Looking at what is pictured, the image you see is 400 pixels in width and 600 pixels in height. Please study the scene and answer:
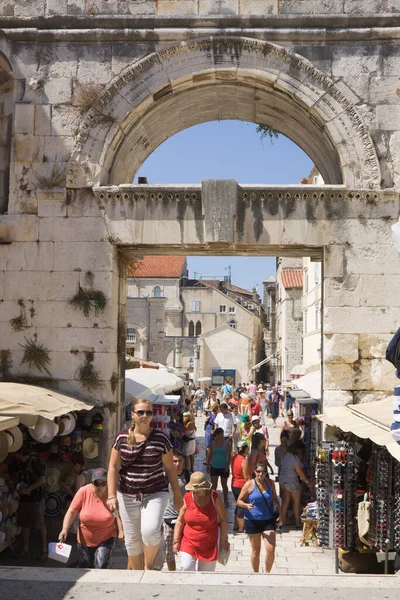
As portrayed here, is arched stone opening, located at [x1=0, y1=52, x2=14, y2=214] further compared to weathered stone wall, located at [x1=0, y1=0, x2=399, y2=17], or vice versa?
arched stone opening, located at [x1=0, y1=52, x2=14, y2=214]

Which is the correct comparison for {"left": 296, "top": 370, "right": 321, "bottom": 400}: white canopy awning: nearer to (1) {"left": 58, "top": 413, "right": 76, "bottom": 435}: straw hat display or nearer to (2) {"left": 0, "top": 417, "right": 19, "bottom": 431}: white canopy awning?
(1) {"left": 58, "top": 413, "right": 76, "bottom": 435}: straw hat display

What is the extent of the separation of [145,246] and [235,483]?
3.51 metres

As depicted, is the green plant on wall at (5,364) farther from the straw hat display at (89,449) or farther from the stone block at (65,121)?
the stone block at (65,121)

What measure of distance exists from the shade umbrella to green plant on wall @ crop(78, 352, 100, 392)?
1674 millimetres

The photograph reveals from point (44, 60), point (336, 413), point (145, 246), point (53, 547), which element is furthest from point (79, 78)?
point (53, 547)

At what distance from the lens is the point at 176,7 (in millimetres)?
10094

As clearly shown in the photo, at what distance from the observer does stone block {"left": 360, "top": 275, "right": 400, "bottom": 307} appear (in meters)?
9.73

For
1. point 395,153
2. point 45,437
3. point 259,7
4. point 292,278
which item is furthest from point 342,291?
point 292,278

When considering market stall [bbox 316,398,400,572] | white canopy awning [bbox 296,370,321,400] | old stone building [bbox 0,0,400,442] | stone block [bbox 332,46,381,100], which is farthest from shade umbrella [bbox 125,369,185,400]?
stone block [bbox 332,46,381,100]

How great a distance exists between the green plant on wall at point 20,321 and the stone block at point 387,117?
17.9 ft

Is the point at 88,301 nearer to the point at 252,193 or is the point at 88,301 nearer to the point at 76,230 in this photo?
the point at 76,230

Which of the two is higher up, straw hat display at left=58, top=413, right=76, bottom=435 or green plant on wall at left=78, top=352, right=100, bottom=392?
green plant on wall at left=78, top=352, right=100, bottom=392

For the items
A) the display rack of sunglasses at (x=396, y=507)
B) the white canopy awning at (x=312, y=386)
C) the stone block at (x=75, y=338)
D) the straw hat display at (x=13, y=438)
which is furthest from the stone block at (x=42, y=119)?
the display rack of sunglasses at (x=396, y=507)

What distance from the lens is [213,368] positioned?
2211 inches
